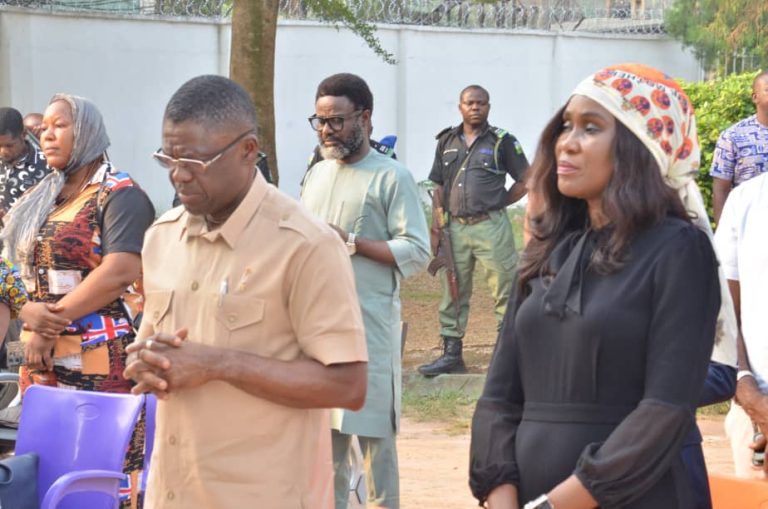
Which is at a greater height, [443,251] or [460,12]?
[460,12]

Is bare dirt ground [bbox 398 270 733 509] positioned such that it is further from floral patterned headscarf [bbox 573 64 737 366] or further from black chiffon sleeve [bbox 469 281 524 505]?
floral patterned headscarf [bbox 573 64 737 366]

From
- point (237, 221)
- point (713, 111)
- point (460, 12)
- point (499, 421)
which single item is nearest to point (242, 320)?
point (237, 221)

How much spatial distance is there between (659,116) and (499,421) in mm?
815

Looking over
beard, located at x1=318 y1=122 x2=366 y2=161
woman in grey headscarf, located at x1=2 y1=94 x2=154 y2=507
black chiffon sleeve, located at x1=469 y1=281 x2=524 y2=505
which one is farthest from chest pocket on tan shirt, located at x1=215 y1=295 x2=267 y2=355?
beard, located at x1=318 y1=122 x2=366 y2=161

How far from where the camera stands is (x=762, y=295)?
4023mm

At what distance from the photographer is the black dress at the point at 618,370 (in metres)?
2.81

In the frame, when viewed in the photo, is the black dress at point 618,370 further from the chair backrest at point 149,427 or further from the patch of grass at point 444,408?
the patch of grass at point 444,408

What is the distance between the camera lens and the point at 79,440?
4.62 meters

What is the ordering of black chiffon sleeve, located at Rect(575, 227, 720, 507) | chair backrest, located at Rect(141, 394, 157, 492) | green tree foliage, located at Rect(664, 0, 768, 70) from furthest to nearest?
green tree foliage, located at Rect(664, 0, 768, 70) < chair backrest, located at Rect(141, 394, 157, 492) < black chiffon sleeve, located at Rect(575, 227, 720, 507)

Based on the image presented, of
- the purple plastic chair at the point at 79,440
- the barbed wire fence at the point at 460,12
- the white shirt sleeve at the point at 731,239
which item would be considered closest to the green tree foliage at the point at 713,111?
the barbed wire fence at the point at 460,12

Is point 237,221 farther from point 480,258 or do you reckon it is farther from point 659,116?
point 480,258

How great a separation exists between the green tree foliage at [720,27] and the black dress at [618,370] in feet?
55.6

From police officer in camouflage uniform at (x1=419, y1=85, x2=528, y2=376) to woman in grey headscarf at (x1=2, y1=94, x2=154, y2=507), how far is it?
17.2 feet

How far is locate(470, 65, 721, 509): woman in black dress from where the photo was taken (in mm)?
2814
